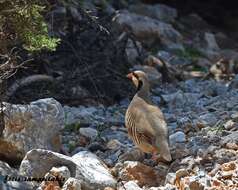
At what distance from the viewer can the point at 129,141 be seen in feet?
26.2

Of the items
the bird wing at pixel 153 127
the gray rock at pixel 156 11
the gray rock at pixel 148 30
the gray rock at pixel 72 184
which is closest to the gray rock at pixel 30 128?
the bird wing at pixel 153 127

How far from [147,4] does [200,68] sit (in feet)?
13.8

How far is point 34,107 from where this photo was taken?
702 centimetres

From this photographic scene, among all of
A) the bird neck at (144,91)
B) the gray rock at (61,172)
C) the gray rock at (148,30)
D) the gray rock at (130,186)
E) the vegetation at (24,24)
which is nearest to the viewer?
the gray rock at (61,172)

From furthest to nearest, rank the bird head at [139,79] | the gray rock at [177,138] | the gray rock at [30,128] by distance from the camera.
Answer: the bird head at [139,79]
the gray rock at [177,138]
the gray rock at [30,128]

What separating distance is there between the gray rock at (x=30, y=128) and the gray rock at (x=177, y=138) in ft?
3.57

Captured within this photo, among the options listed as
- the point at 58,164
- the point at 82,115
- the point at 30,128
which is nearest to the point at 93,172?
the point at 58,164

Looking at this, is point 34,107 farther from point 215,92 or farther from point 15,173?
point 215,92

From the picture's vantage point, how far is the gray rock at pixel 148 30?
13.9 m

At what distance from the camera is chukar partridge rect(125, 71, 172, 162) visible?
6589 millimetres

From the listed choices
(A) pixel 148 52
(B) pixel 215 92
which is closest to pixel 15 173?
(B) pixel 215 92

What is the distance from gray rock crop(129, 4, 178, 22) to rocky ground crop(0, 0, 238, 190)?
12.7ft

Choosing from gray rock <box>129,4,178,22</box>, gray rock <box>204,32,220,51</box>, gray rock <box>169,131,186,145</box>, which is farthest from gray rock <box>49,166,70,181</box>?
gray rock <box>129,4,178,22</box>

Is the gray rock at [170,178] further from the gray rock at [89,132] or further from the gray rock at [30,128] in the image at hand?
the gray rock at [89,132]
